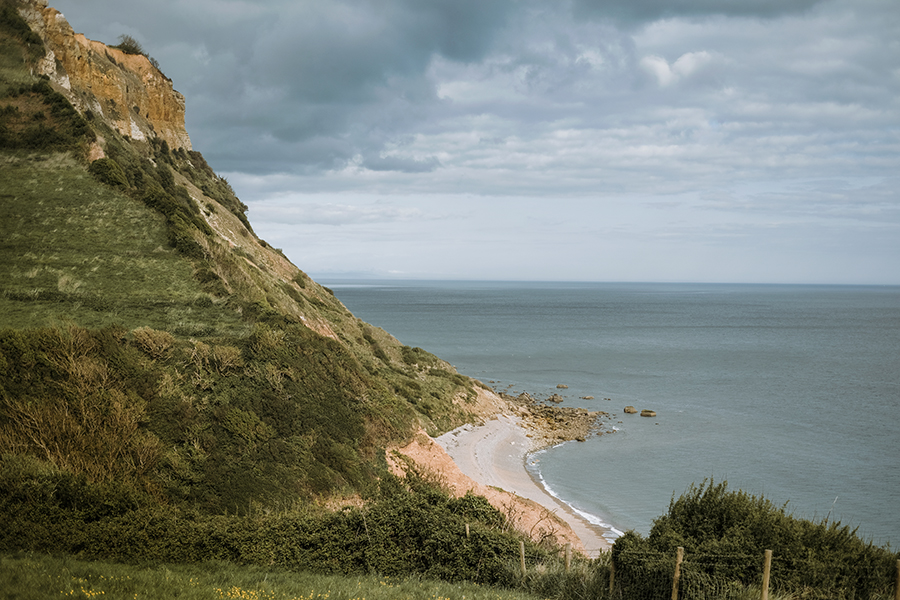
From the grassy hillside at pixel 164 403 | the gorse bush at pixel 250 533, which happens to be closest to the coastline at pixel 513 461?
the grassy hillside at pixel 164 403

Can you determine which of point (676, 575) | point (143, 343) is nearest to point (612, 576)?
point (676, 575)

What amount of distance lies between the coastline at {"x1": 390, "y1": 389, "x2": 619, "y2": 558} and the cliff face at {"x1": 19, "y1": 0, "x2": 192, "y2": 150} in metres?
38.1

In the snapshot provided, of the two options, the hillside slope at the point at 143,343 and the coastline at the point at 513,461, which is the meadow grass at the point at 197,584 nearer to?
the hillside slope at the point at 143,343

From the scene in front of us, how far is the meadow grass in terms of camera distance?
10820 mm

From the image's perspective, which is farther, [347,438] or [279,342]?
[279,342]

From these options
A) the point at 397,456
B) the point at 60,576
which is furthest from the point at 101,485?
the point at 397,456

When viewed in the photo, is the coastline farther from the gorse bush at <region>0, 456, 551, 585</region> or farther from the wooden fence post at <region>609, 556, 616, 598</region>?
the gorse bush at <region>0, 456, 551, 585</region>

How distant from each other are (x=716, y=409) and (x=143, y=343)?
2185 inches

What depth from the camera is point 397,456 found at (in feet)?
88.8

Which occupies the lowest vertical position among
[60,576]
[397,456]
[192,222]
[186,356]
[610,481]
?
[610,481]

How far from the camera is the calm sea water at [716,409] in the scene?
36188 millimetres

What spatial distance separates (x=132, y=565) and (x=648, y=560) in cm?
1259

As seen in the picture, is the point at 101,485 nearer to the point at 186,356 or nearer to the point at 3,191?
the point at 186,356

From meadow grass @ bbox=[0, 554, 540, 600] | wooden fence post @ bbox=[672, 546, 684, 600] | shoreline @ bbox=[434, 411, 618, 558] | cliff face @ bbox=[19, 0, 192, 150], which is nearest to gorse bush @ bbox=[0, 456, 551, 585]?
meadow grass @ bbox=[0, 554, 540, 600]
